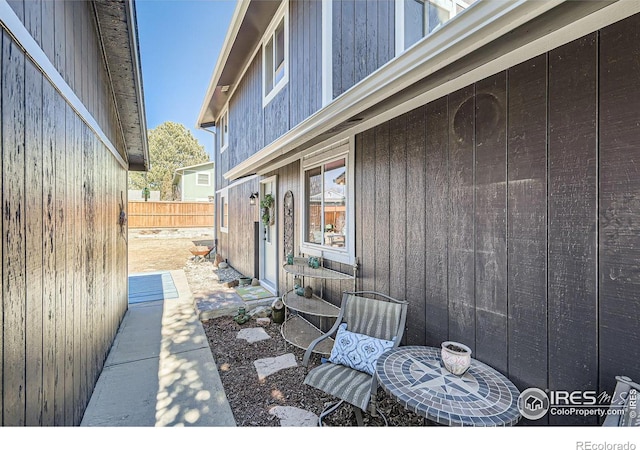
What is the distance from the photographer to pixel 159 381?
3.08 meters

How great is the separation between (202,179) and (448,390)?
23.6 m

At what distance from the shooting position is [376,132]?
3.22m

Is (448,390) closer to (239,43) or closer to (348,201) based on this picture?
(348,201)

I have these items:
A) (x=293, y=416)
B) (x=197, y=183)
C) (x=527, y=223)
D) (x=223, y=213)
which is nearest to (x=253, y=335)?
(x=293, y=416)

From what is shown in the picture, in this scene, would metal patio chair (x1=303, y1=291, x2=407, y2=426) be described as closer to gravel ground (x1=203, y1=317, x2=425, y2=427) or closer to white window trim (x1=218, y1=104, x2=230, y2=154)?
gravel ground (x1=203, y1=317, x2=425, y2=427)

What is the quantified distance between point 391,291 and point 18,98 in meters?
3.05

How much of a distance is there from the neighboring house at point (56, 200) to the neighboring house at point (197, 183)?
19656 mm

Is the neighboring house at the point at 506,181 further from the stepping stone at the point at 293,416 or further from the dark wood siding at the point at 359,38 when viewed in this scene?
the stepping stone at the point at 293,416

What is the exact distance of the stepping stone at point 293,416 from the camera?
2.45 m

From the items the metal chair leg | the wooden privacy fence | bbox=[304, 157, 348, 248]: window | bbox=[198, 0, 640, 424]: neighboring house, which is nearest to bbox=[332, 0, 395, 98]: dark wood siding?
bbox=[198, 0, 640, 424]: neighboring house

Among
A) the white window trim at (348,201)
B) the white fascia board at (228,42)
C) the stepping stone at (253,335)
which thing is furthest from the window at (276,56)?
the stepping stone at (253,335)

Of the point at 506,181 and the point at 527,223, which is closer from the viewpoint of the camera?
the point at 527,223

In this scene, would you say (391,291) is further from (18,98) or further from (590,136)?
(18,98)
